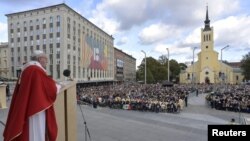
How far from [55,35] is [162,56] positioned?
62851 millimetres

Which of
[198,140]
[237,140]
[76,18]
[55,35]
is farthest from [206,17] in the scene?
[237,140]

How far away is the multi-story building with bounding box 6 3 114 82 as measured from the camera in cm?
7431

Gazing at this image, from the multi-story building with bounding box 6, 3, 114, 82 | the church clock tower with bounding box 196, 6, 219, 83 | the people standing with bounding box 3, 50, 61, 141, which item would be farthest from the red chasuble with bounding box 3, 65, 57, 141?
the church clock tower with bounding box 196, 6, 219, 83

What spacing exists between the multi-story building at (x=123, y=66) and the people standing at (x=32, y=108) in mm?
125448

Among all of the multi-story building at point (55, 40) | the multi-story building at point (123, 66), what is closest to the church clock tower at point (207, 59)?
the multi-story building at point (123, 66)

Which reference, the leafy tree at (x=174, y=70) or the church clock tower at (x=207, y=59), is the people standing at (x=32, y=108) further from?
the leafy tree at (x=174, y=70)

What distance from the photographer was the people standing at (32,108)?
2955 millimetres

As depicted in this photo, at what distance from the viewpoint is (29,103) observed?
3.00m

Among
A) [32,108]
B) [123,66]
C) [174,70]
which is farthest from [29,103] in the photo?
[123,66]

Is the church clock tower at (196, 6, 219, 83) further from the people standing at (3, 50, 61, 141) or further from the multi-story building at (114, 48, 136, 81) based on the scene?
the people standing at (3, 50, 61, 141)

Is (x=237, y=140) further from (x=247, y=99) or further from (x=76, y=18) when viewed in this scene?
(x=76, y=18)

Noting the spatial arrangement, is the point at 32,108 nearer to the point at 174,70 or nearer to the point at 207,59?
the point at 207,59

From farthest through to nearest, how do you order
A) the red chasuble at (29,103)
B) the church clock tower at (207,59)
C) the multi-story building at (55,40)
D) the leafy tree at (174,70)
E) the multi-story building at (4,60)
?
the leafy tree at (174,70), the church clock tower at (207,59), the multi-story building at (4,60), the multi-story building at (55,40), the red chasuble at (29,103)

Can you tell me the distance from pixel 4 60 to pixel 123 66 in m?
75.2
